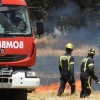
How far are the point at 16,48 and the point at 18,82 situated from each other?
2.88 ft

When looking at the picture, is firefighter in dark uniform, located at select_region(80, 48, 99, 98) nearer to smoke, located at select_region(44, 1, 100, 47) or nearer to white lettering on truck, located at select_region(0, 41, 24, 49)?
white lettering on truck, located at select_region(0, 41, 24, 49)

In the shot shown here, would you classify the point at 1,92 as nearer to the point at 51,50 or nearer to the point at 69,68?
the point at 69,68

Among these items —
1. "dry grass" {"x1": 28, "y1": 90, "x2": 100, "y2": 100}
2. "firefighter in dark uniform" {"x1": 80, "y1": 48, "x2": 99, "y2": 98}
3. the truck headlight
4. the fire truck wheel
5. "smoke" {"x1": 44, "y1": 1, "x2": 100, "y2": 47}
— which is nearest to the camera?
the truck headlight

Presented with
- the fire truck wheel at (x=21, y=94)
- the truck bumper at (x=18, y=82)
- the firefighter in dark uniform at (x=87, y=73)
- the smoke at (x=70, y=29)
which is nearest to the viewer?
the truck bumper at (x=18, y=82)

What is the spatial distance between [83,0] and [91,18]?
49.6 inches

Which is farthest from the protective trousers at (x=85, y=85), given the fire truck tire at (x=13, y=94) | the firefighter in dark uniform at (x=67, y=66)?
the fire truck tire at (x=13, y=94)

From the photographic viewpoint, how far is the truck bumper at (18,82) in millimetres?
12664

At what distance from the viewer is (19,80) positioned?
12680 mm

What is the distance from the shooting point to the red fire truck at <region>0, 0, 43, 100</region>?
501 inches

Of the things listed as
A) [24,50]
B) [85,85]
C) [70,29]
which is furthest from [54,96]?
[70,29]

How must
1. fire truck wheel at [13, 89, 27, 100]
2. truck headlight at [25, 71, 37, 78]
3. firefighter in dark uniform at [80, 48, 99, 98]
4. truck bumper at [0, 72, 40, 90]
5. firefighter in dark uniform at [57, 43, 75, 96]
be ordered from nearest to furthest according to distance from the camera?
truck bumper at [0, 72, 40, 90] → truck headlight at [25, 71, 37, 78] → fire truck wheel at [13, 89, 27, 100] → firefighter in dark uniform at [80, 48, 99, 98] → firefighter in dark uniform at [57, 43, 75, 96]

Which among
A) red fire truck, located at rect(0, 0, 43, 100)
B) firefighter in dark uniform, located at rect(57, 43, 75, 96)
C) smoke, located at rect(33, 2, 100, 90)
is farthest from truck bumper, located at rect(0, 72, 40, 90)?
smoke, located at rect(33, 2, 100, 90)

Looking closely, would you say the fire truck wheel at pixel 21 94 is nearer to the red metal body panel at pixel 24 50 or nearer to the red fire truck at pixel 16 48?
the red fire truck at pixel 16 48

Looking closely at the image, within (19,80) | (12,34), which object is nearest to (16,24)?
(12,34)
